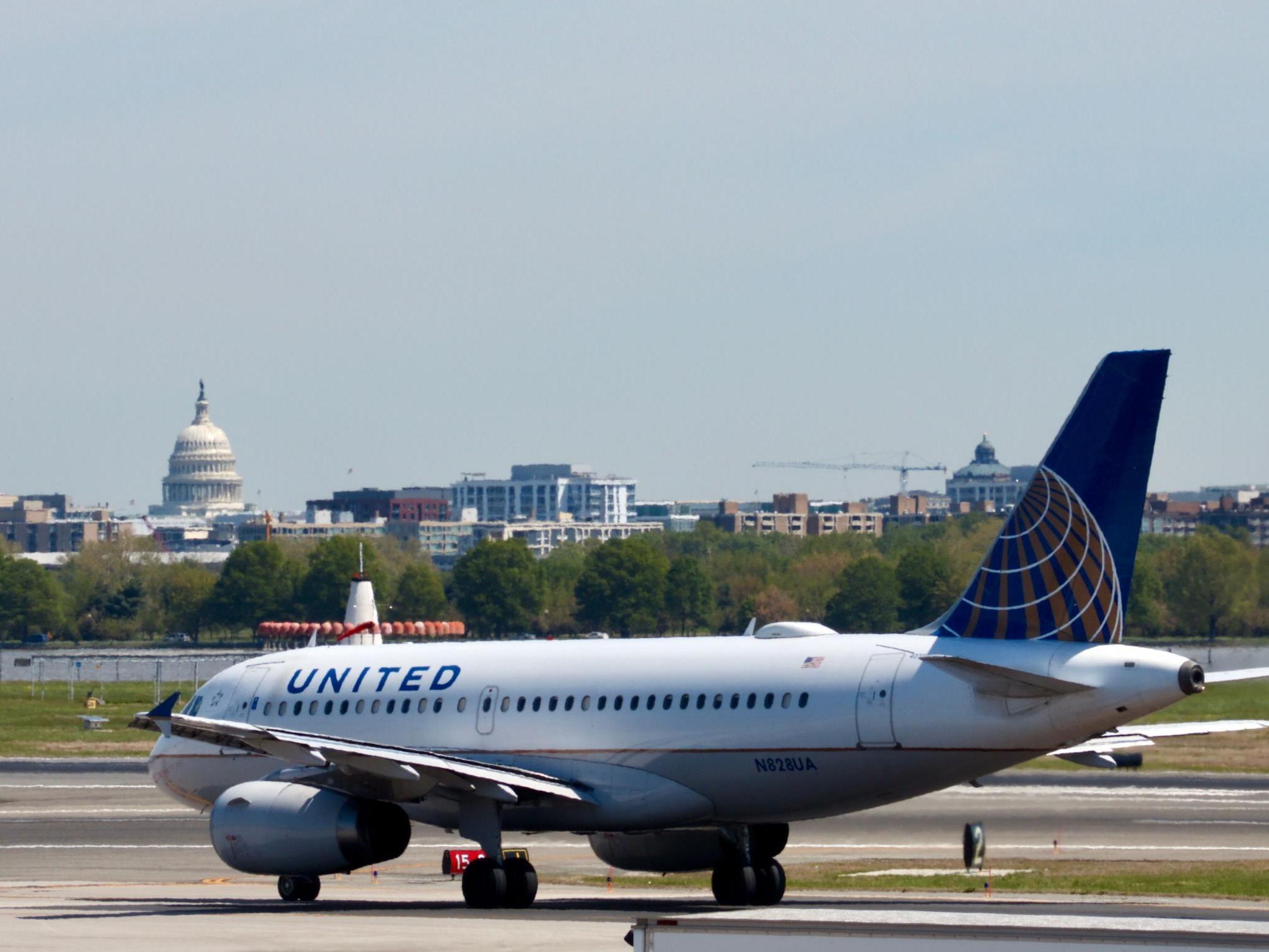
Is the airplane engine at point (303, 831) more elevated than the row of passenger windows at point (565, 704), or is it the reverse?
the row of passenger windows at point (565, 704)

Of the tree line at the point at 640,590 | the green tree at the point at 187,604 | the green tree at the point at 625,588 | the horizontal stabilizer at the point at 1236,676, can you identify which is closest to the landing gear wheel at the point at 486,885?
the horizontal stabilizer at the point at 1236,676

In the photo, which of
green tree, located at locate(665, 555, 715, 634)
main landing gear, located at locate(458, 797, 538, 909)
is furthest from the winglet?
green tree, located at locate(665, 555, 715, 634)

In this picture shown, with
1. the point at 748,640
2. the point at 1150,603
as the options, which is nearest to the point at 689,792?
the point at 748,640

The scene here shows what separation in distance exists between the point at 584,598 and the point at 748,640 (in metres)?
136

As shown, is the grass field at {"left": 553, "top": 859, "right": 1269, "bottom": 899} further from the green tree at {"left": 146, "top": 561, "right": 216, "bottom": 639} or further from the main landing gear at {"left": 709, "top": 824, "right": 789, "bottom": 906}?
the green tree at {"left": 146, "top": 561, "right": 216, "bottom": 639}

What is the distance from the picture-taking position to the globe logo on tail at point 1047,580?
30.5 m

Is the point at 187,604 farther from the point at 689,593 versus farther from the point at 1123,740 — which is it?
the point at 1123,740

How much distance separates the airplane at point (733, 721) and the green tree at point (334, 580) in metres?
139

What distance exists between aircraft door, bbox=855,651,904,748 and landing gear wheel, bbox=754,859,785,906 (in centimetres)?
394

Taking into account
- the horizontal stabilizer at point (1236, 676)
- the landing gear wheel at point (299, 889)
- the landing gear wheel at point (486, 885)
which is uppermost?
the horizontal stabilizer at point (1236, 676)

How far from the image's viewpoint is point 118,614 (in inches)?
7800

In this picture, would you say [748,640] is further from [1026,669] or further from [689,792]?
[1026,669]

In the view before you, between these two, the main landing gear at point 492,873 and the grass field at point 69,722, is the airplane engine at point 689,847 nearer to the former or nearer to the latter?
the main landing gear at point 492,873

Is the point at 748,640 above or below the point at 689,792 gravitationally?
above
